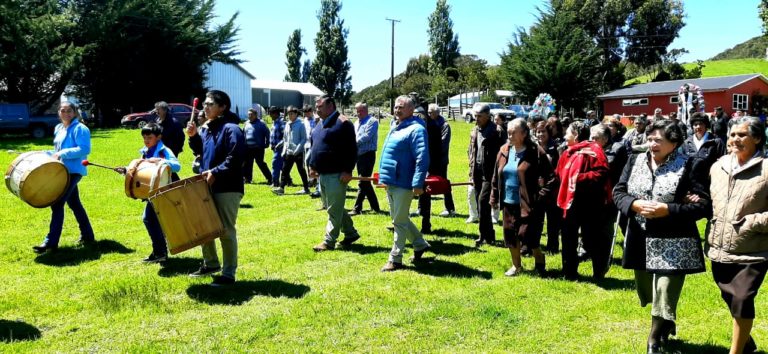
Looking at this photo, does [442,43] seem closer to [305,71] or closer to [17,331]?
[305,71]

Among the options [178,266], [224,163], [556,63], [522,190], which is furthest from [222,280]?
[556,63]

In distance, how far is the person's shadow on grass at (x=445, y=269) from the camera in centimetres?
667

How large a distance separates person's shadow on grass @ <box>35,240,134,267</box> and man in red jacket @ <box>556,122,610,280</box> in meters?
5.41

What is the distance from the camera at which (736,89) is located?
45.3 meters

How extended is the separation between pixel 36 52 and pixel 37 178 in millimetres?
24637

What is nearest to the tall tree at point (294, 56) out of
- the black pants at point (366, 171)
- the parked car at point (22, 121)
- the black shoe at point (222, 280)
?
the parked car at point (22, 121)

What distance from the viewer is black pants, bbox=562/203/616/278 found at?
635 centimetres

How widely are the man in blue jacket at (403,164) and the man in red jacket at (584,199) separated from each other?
1523 mm

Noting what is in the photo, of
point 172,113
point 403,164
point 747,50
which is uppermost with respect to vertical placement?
point 747,50

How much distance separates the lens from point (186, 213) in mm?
5613

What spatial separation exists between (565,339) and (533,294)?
3.65ft

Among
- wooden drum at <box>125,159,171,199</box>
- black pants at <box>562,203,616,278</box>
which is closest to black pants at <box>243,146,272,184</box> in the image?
wooden drum at <box>125,159,171,199</box>

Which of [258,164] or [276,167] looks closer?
[276,167]

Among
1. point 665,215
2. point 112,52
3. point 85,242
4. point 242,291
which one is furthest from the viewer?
point 112,52
